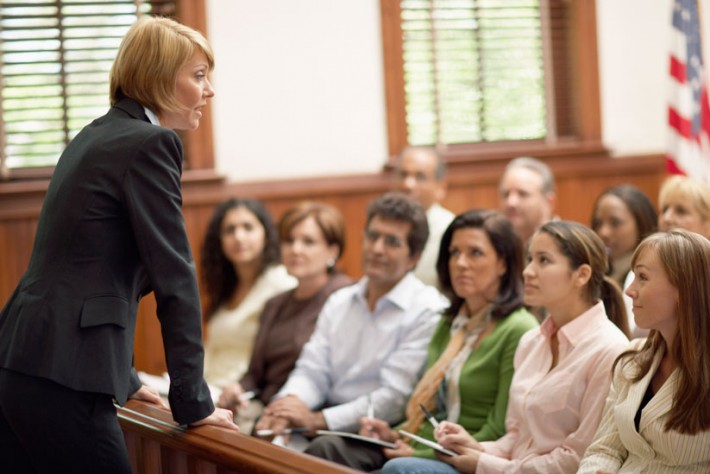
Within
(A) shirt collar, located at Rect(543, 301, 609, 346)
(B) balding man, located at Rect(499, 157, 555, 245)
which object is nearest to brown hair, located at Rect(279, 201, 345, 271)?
(B) balding man, located at Rect(499, 157, 555, 245)

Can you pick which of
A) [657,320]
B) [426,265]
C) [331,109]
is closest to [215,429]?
[657,320]

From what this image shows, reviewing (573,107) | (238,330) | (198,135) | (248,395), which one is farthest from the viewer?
(573,107)

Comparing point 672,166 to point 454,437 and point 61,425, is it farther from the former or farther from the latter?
point 61,425

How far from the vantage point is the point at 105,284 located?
1951mm

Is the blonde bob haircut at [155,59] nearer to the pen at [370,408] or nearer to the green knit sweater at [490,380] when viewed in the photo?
the green knit sweater at [490,380]

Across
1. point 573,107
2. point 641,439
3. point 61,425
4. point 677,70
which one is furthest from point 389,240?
point 573,107

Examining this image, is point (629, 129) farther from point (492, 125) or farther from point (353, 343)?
point (353, 343)

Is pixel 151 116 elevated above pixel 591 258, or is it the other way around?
pixel 151 116

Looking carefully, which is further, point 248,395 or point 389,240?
point 248,395

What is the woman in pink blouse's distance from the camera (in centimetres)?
247

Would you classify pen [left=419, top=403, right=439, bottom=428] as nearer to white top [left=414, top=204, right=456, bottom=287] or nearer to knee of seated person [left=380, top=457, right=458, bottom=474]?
knee of seated person [left=380, top=457, right=458, bottom=474]

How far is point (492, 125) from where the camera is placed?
5.82m

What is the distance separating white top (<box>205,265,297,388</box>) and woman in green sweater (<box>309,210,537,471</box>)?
45.1 inches

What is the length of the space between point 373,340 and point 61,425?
64.1 inches
